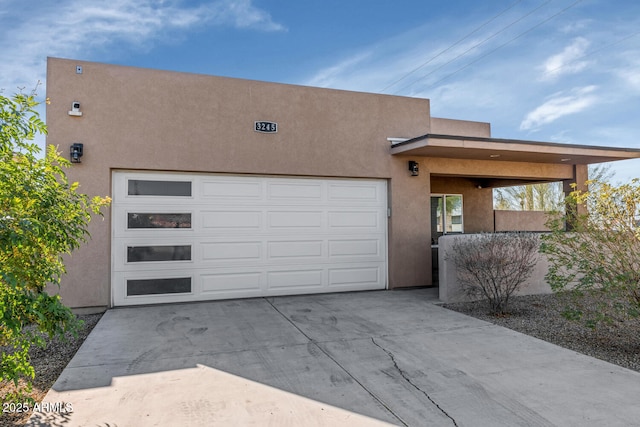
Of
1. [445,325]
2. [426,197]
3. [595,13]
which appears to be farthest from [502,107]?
[445,325]

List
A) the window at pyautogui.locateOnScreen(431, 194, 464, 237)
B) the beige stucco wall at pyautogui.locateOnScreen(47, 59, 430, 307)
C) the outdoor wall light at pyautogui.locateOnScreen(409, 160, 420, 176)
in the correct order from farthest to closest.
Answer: the window at pyautogui.locateOnScreen(431, 194, 464, 237) < the outdoor wall light at pyautogui.locateOnScreen(409, 160, 420, 176) < the beige stucco wall at pyautogui.locateOnScreen(47, 59, 430, 307)

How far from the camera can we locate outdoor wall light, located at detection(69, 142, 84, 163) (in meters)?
6.41

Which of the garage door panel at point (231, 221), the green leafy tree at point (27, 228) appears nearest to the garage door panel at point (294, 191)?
the garage door panel at point (231, 221)

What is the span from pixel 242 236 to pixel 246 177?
1.13 metres

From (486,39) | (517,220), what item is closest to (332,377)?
(517,220)

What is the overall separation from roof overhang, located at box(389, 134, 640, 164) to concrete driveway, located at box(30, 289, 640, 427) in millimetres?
3373

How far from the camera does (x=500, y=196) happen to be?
1886cm

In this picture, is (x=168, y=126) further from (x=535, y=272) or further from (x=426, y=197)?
(x=535, y=272)

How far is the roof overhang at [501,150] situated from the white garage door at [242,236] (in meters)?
1.18

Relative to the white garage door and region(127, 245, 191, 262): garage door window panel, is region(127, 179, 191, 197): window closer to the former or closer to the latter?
the white garage door

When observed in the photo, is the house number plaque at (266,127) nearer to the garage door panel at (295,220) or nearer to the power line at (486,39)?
the garage door panel at (295,220)

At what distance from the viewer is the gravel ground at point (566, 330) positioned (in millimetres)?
4457

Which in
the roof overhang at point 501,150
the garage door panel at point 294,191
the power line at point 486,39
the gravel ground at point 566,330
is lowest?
the gravel ground at point 566,330

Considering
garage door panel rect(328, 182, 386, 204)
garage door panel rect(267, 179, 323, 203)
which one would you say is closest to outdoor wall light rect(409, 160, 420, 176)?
garage door panel rect(328, 182, 386, 204)
